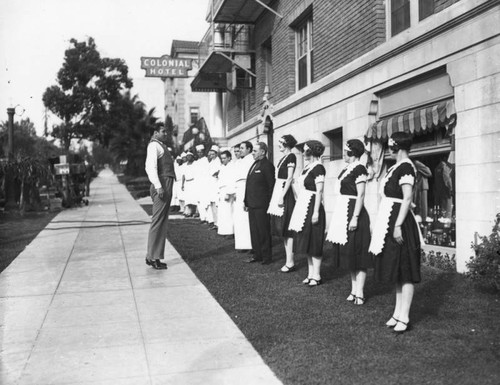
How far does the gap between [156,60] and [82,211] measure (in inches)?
409

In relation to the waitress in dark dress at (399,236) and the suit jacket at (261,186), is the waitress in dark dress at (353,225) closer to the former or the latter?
the waitress in dark dress at (399,236)

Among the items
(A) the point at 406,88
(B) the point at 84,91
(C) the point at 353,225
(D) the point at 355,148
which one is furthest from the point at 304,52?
(B) the point at 84,91

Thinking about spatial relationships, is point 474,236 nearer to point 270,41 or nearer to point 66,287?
point 66,287

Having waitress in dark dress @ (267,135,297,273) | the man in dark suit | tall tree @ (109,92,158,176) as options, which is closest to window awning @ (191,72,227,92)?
the man in dark suit

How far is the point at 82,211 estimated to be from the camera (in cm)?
2047

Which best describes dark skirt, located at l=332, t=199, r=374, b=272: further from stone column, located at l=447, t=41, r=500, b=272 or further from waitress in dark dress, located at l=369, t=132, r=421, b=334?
stone column, located at l=447, t=41, r=500, b=272

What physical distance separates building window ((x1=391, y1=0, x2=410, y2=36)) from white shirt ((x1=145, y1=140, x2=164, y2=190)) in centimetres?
463

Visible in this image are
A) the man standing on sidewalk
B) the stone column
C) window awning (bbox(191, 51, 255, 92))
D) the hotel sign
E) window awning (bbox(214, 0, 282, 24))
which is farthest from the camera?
the hotel sign

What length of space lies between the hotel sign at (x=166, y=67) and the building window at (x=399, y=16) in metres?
18.4

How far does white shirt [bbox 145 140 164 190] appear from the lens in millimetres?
8344

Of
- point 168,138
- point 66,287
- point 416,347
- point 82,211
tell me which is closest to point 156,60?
point 168,138

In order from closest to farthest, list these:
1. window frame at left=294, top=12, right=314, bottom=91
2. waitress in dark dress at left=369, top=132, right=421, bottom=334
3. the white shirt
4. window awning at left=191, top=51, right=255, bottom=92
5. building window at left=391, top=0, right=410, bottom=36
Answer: waitress in dark dress at left=369, top=132, right=421, bottom=334
the white shirt
building window at left=391, top=0, right=410, bottom=36
window frame at left=294, top=12, right=314, bottom=91
window awning at left=191, top=51, right=255, bottom=92

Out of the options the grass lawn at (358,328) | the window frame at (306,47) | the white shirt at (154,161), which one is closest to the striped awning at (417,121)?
the grass lawn at (358,328)

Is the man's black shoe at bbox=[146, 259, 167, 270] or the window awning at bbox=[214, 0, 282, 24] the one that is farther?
the window awning at bbox=[214, 0, 282, 24]
